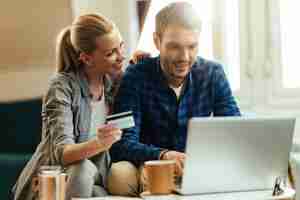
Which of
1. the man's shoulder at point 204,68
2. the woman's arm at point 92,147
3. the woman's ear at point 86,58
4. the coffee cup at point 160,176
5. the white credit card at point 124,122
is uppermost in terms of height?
the woman's ear at point 86,58

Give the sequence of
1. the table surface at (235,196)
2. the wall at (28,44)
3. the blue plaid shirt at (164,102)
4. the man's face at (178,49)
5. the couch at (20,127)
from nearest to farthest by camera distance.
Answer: the table surface at (235,196)
the man's face at (178,49)
the blue plaid shirt at (164,102)
the couch at (20,127)
the wall at (28,44)

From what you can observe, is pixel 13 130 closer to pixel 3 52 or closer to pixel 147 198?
pixel 3 52

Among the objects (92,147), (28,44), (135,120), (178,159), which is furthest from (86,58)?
(28,44)

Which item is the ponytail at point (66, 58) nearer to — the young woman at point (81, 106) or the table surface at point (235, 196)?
the young woman at point (81, 106)

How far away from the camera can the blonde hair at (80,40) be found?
2.21 m

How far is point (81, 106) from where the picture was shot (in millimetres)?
2168

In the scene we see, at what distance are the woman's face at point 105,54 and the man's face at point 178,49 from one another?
0.59ft

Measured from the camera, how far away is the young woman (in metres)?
1.96

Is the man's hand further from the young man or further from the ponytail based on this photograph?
the ponytail

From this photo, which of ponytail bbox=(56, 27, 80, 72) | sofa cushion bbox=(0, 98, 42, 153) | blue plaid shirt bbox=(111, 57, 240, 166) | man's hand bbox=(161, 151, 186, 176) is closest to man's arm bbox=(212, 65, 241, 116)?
blue plaid shirt bbox=(111, 57, 240, 166)

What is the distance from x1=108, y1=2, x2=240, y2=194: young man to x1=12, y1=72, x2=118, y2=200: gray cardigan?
0.42ft

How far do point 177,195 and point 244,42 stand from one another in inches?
57.5

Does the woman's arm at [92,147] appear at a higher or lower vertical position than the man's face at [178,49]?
lower

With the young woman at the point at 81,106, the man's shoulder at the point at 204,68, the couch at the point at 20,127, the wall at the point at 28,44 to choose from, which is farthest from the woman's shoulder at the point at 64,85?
the wall at the point at 28,44
